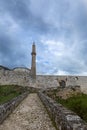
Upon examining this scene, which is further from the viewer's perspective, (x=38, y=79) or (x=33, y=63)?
(x=33, y=63)

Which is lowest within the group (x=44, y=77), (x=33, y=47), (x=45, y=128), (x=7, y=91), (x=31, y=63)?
(x=45, y=128)

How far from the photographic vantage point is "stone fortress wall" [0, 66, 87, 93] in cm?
4425

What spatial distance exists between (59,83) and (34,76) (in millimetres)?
4448

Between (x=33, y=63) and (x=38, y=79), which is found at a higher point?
(x=33, y=63)

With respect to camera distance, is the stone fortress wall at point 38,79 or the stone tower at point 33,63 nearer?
the stone fortress wall at point 38,79

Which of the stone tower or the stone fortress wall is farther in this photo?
the stone tower

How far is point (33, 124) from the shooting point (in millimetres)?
9930

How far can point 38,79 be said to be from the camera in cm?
4541

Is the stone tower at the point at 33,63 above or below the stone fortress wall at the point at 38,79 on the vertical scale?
above

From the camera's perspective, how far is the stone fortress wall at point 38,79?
145 ft

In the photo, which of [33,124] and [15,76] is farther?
[15,76]

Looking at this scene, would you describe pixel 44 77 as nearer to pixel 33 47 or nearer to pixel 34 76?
pixel 34 76

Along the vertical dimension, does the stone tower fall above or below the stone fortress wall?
above

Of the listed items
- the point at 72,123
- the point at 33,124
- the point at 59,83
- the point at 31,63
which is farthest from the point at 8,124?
the point at 31,63
